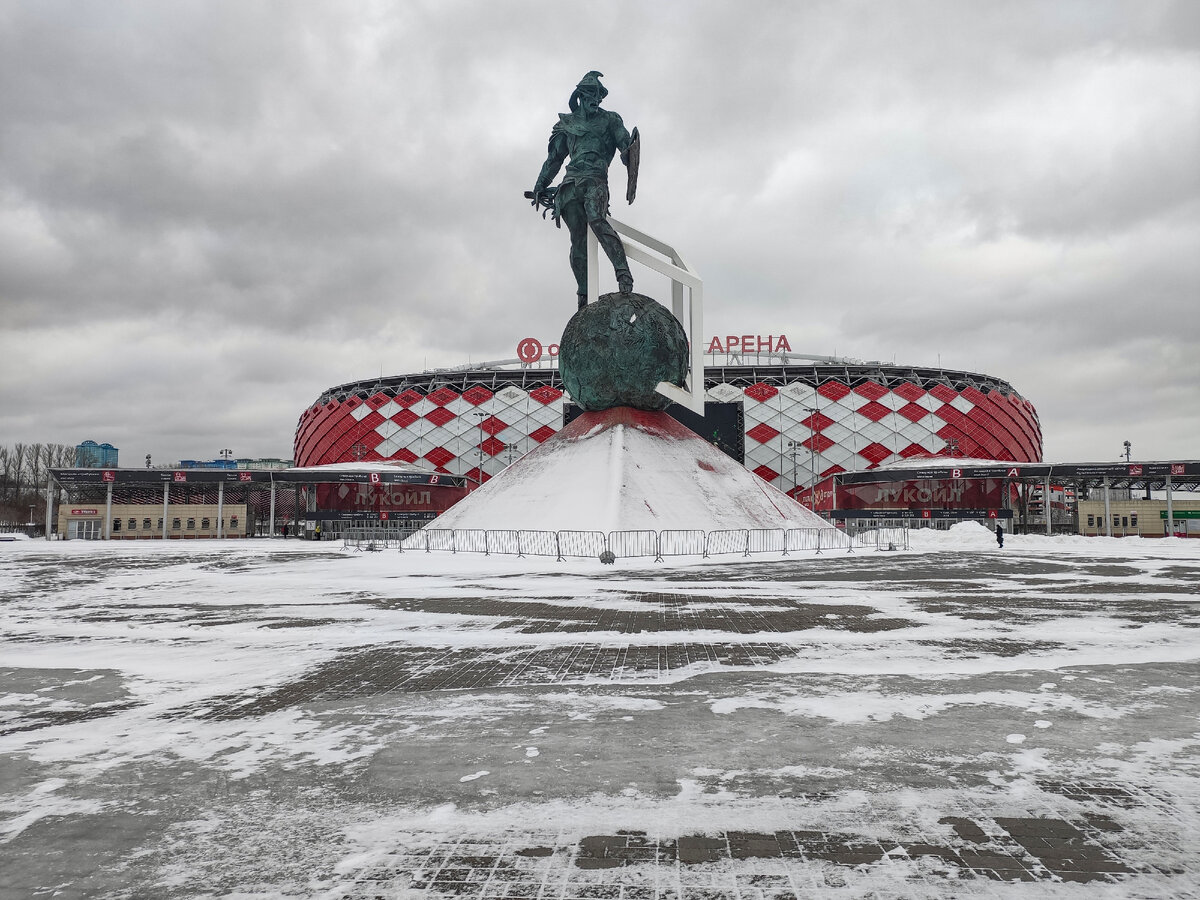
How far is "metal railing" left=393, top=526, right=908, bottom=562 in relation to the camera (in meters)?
26.1

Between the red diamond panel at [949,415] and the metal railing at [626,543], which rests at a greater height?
the red diamond panel at [949,415]

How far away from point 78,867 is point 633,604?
9764 mm

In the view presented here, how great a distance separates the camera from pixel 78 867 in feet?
10.4

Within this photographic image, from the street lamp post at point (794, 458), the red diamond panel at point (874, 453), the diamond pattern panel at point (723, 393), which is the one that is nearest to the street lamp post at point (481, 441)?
the diamond pattern panel at point (723, 393)

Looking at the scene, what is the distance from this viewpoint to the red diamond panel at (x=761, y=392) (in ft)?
238

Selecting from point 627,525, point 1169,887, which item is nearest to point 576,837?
point 1169,887

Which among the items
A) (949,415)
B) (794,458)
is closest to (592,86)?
(794,458)

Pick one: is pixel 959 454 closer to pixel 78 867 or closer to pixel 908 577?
pixel 908 577

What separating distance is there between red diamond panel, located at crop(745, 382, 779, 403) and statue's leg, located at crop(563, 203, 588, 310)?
1496 inches

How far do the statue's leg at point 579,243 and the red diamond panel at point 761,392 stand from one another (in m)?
38.0

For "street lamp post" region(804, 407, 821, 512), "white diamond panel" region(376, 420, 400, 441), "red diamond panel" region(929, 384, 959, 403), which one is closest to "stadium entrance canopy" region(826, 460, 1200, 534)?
"street lamp post" region(804, 407, 821, 512)

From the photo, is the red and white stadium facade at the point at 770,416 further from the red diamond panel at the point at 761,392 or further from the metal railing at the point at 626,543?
the metal railing at the point at 626,543

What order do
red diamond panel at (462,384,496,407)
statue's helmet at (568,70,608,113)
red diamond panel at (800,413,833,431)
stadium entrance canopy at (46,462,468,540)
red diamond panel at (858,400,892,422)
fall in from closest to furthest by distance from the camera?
statue's helmet at (568,70,608,113) < stadium entrance canopy at (46,462,468,540) < red diamond panel at (800,413,833,431) < red diamond panel at (858,400,892,422) < red diamond panel at (462,384,496,407)

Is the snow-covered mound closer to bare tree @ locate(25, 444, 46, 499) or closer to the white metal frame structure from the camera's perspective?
the white metal frame structure
